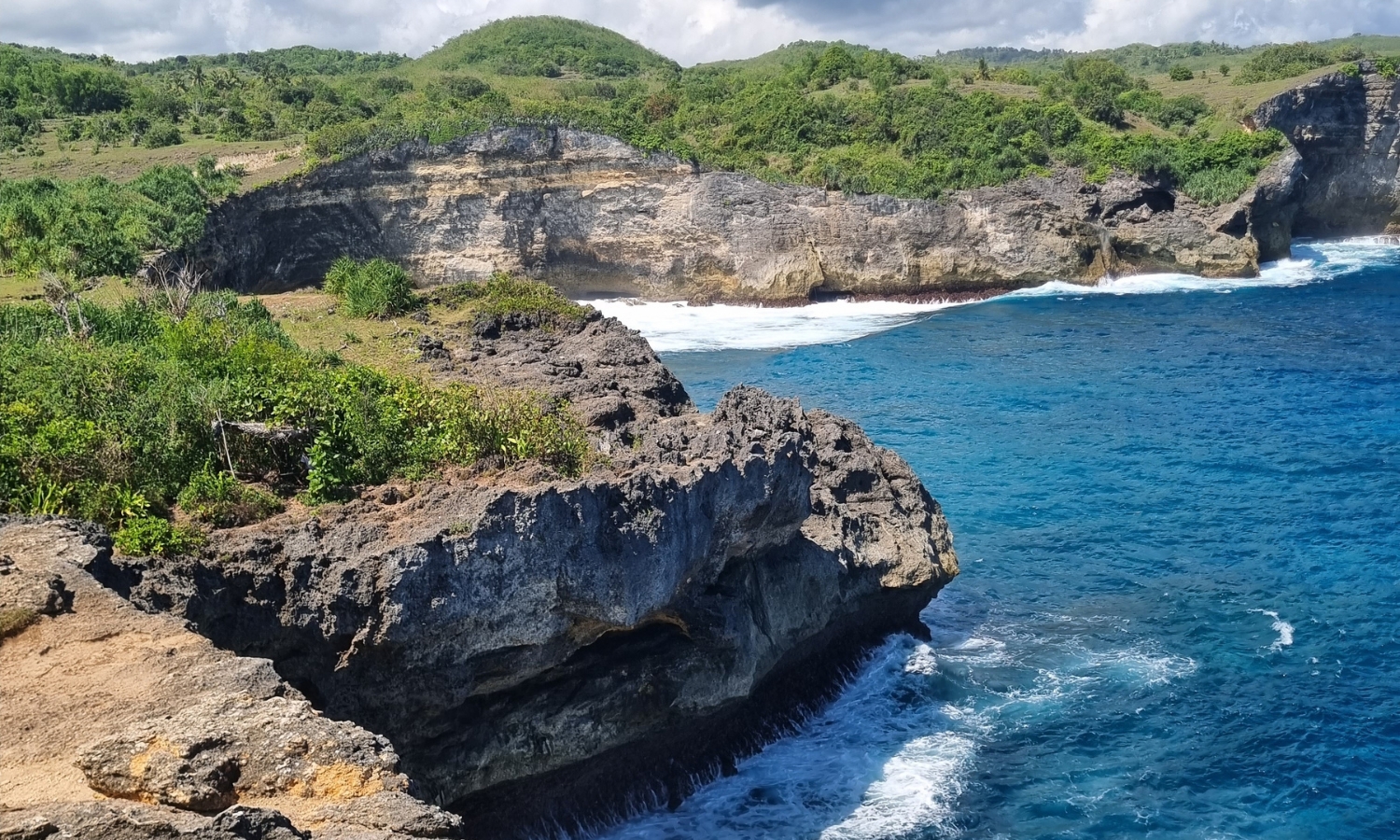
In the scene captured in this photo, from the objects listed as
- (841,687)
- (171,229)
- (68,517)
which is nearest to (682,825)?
(841,687)

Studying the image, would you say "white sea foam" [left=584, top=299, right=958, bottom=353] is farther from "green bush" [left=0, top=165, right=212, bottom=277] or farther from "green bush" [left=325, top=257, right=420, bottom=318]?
"green bush" [left=325, top=257, right=420, bottom=318]

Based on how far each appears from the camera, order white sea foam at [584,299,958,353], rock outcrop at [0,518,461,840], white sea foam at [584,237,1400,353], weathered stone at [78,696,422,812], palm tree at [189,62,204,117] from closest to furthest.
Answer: rock outcrop at [0,518,461,840]
weathered stone at [78,696,422,812]
white sea foam at [584,299,958,353]
white sea foam at [584,237,1400,353]
palm tree at [189,62,204,117]

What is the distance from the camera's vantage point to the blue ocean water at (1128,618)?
17172 mm

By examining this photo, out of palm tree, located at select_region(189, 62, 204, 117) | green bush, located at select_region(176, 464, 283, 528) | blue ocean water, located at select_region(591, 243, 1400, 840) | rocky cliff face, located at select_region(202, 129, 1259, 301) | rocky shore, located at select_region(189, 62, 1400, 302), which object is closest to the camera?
green bush, located at select_region(176, 464, 283, 528)

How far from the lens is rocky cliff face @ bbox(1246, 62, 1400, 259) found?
61.9 meters

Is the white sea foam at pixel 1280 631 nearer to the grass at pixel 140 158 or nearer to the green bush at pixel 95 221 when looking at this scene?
the green bush at pixel 95 221

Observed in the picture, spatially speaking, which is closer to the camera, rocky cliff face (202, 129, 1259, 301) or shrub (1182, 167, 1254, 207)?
rocky cliff face (202, 129, 1259, 301)

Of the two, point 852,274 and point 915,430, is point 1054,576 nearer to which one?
point 915,430

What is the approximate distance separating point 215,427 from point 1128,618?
1815cm

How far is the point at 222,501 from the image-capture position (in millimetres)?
13875

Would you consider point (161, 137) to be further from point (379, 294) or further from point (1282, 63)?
point (1282, 63)

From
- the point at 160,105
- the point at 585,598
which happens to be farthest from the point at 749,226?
Result: the point at 585,598

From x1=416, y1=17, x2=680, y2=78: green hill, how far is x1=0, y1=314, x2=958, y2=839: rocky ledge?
286ft

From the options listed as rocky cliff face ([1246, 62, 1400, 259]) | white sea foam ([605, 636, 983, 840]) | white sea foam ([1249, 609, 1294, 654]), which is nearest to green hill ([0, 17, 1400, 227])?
rocky cliff face ([1246, 62, 1400, 259])
